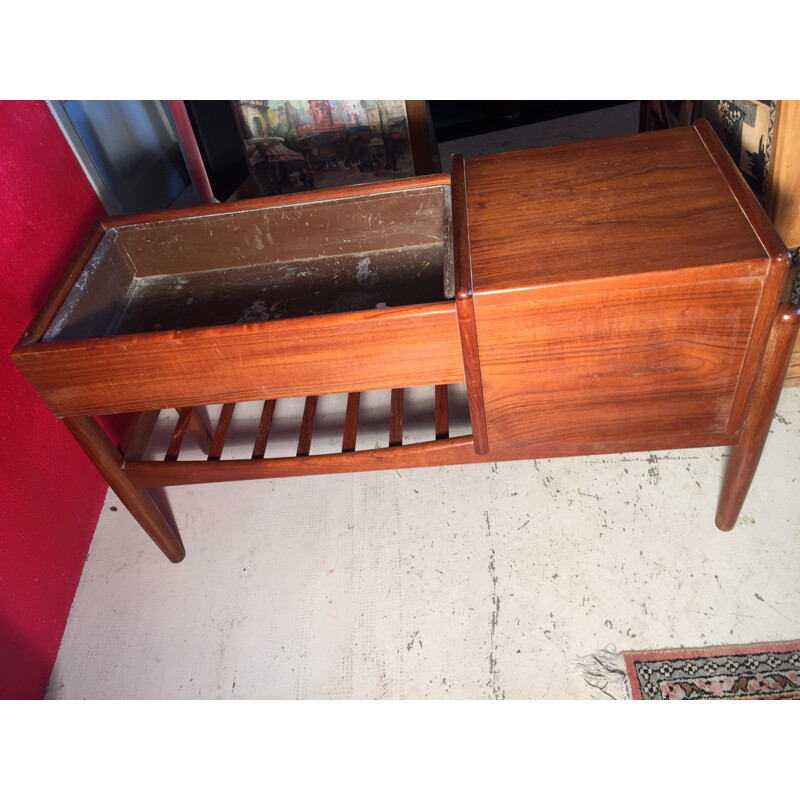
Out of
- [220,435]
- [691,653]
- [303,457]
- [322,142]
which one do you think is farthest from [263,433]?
[322,142]

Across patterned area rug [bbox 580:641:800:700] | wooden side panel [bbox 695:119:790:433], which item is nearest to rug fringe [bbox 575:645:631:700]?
patterned area rug [bbox 580:641:800:700]

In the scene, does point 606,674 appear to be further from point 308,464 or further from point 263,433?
point 263,433

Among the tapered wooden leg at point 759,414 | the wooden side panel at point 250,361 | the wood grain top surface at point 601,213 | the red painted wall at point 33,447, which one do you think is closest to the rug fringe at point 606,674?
the tapered wooden leg at point 759,414

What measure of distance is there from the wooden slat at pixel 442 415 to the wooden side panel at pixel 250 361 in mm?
245

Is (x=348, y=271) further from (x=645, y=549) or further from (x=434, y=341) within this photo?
(x=645, y=549)

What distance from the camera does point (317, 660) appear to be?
5.66 feet

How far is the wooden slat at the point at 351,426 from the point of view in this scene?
1.73m

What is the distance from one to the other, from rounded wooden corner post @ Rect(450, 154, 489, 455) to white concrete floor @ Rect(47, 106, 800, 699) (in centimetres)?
42

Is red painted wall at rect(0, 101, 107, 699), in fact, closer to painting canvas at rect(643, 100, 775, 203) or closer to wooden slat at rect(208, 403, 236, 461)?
wooden slat at rect(208, 403, 236, 461)

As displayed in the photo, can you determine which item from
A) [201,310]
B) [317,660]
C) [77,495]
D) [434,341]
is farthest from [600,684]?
[77,495]

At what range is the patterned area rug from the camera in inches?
59.4

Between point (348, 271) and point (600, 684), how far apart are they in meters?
1.24

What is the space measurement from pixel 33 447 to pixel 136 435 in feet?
0.88

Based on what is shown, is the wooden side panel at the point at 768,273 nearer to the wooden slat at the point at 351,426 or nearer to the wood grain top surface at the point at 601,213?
the wood grain top surface at the point at 601,213
